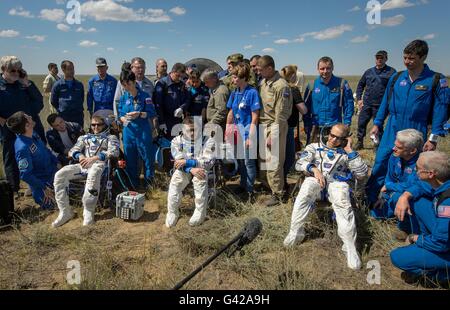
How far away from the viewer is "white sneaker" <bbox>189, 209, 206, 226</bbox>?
4629 millimetres

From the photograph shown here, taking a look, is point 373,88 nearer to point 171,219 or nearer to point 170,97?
point 170,97

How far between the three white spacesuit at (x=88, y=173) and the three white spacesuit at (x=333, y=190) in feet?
9.78

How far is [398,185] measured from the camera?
3910 mm

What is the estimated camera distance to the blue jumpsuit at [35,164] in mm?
4980

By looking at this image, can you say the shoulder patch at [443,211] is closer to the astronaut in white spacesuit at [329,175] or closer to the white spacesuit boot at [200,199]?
the astronaut in white spacesuit at [329,175]

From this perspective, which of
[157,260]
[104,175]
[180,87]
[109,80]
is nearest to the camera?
[157,260]

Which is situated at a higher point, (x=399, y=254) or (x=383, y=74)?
(x=383, y=74)

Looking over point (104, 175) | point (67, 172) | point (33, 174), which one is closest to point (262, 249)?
point (104, 175)

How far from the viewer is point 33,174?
520 cm

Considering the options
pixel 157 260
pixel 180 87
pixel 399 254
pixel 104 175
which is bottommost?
pixel 157 260

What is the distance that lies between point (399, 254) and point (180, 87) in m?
4.57

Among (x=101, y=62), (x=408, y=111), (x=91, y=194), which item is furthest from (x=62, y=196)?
(x=408, y=111)

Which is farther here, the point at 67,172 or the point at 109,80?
the point at 109,80

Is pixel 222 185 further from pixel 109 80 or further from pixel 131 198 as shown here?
pixel 109 80
